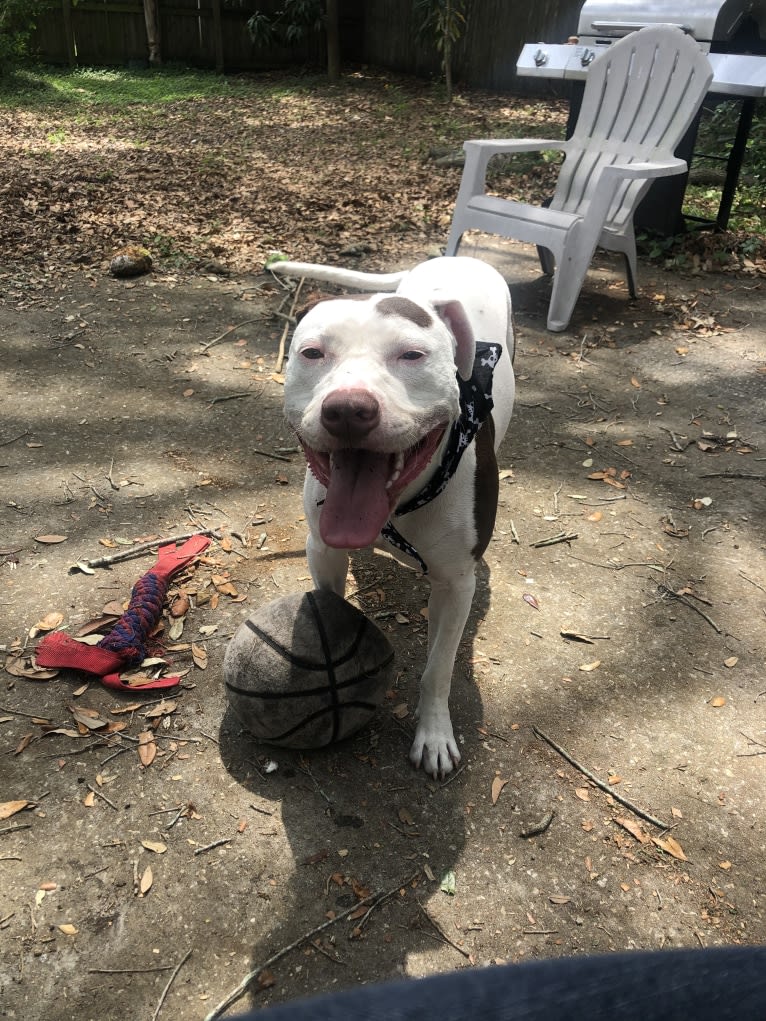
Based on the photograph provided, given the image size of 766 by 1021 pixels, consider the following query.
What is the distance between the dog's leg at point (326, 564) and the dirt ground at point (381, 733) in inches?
18.3

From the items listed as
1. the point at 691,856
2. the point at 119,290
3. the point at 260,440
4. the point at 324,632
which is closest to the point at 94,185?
the point at 119,290

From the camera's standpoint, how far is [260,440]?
161 inches

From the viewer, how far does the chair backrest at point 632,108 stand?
560cm

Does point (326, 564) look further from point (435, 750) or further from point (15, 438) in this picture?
point (15, 438)

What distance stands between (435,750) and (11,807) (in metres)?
1.19

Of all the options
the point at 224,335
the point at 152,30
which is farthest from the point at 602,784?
the point at 152,30

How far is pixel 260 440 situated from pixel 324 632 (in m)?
2.03

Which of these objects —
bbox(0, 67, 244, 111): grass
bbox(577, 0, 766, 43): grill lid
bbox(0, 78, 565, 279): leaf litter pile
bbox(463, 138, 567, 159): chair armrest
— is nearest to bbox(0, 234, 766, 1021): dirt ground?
bbox(463, 138, 567, 159): chair armrest

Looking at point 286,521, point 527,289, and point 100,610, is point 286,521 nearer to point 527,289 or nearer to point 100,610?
point 100,610

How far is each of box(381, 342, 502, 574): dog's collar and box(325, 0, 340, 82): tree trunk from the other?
47.0ft

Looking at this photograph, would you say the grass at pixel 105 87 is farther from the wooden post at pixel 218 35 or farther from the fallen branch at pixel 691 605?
the fallen branch at pixel 691 605

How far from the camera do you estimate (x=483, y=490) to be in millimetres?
2172

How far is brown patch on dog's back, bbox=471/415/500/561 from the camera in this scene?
7.06ft

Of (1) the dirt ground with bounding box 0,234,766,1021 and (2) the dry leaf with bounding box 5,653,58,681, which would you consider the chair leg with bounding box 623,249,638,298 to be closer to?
(1) the dirt ground with bounding box 0,234,766,1021
